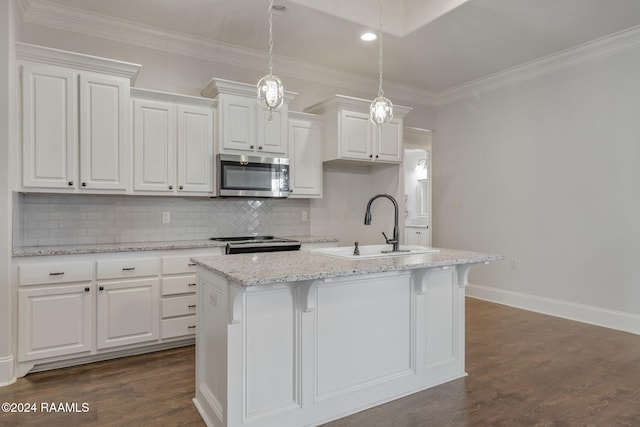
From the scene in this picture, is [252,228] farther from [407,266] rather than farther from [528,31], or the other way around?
[528,31]

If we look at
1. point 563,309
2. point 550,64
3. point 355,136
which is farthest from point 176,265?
point 550,64

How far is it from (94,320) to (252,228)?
1.74 metres

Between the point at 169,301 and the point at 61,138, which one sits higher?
the point at 61,138

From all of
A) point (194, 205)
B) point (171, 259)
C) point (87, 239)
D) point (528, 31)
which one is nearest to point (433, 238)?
point (528, 31)

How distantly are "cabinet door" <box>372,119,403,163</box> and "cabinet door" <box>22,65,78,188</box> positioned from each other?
298 cm

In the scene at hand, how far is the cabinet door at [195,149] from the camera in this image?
3.53 m

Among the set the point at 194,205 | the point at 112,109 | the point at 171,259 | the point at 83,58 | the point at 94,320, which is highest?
the point at 83,58

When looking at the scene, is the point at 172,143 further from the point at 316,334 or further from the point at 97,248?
the point at 316,334

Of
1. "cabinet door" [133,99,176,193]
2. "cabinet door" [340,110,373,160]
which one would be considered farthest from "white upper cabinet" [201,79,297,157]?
"cabinet door" [340,110,373,160]

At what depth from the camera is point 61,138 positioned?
2.97 meters

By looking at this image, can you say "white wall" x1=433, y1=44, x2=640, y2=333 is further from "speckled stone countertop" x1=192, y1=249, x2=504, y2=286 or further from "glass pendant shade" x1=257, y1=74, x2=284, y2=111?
"glass pendant shade" x1=257, y1=74, x2=284, y2=111

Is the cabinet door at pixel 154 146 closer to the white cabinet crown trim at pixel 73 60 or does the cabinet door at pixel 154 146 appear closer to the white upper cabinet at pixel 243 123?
the white cabinet crown trim at pixel 73 60

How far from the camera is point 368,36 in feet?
12.5

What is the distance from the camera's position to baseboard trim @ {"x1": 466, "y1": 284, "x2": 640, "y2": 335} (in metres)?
3.79
